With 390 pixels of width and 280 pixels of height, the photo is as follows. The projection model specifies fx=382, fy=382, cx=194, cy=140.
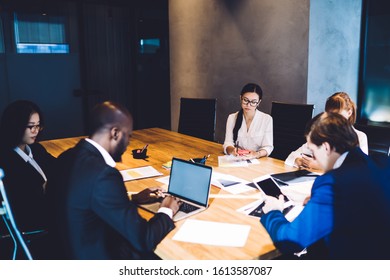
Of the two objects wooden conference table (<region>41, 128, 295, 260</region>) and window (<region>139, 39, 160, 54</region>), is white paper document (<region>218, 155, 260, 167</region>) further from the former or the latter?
window (<region>139, 39, 160, 54</region>)

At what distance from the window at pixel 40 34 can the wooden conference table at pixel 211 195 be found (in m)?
2.52

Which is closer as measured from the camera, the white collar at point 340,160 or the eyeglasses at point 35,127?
the white collar at point 340,160

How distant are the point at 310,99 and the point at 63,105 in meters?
3.86

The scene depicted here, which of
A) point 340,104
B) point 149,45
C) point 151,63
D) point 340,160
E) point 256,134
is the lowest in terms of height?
point 256,134

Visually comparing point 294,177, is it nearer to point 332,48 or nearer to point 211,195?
point 211,195

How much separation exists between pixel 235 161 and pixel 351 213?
4.94 ft

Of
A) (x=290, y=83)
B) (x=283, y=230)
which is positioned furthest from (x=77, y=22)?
(x=283, y=230)

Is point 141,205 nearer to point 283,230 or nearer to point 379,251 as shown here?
point 283,230

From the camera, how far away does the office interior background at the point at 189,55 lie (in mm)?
4160

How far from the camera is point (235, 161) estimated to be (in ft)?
9.62

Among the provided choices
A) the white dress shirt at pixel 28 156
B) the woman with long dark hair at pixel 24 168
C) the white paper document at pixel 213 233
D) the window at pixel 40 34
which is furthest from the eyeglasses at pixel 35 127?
the window at pixel 40 34

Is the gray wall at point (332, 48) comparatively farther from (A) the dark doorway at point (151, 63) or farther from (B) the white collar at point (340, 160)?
(A) the dark doorway at point (151, 63)

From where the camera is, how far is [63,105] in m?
6.07

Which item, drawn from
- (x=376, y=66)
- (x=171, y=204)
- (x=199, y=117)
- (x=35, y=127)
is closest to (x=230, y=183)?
(x=171, y=204)
